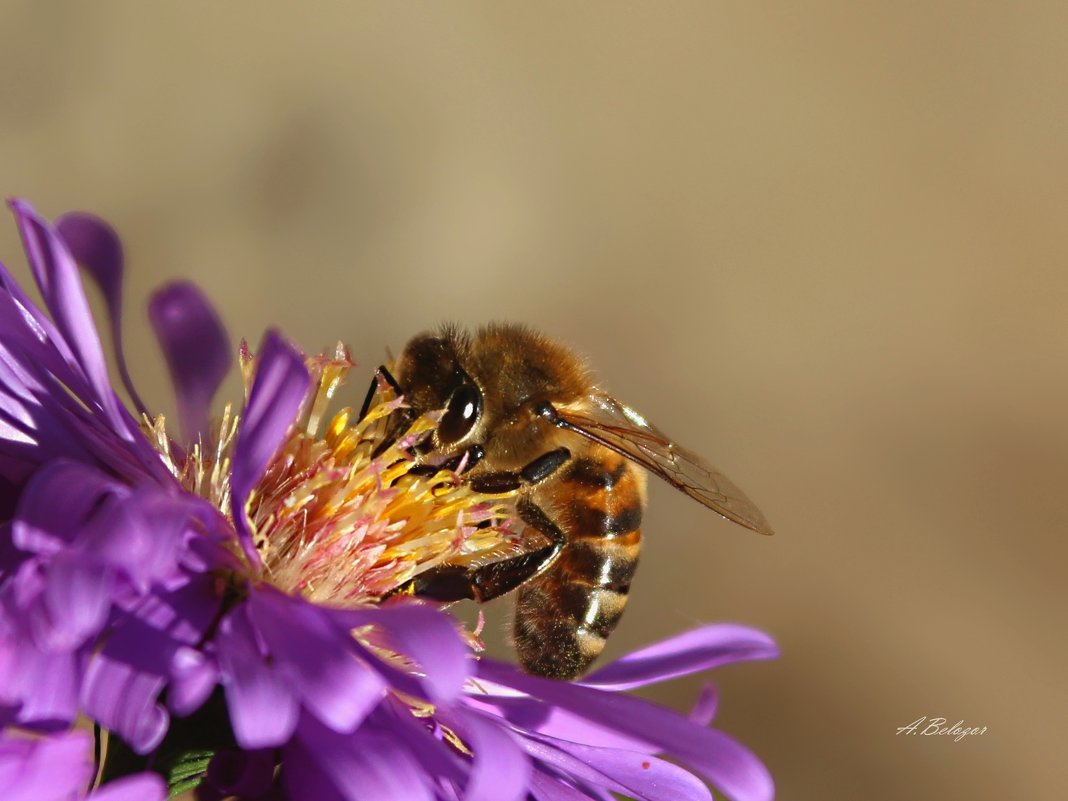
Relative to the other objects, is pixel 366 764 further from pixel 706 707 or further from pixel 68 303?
pixel 706 707

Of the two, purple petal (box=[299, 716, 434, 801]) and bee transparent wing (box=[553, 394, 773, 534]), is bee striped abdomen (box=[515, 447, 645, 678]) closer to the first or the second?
bee transparent wing (box=[553, 394, 773, 534])

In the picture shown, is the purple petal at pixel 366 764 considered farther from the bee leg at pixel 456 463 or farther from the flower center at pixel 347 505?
the bee leg at pixel 456 463

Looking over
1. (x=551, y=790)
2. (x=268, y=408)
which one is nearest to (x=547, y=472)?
(x=551, y=790)

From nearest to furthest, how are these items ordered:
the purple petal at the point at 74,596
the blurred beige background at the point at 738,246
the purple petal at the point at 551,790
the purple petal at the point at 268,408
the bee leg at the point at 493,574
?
the purple petal at the point at 74,596, the purple petal at the point at 268,408, the purple petal at the point at 551,790, the bee leg at the point at 493,574, the blurred beige background at the point at 738,246

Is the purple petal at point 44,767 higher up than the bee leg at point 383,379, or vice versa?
the bee leg at point 383,379

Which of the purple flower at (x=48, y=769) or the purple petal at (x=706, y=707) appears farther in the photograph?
the purple petal at (x=706, y=707)

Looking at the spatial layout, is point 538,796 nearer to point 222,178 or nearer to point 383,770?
point 383,770

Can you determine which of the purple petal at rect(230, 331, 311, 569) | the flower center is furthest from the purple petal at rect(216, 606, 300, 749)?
the flower center

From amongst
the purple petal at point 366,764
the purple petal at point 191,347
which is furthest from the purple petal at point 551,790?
the purple petal at point 191,347
